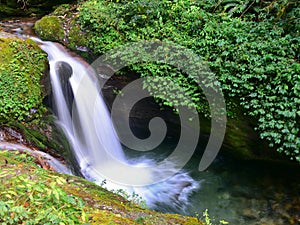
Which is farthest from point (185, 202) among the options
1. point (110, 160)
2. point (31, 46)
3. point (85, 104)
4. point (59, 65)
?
point (31, 46)

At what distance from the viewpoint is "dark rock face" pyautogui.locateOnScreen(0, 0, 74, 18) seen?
10109 mm

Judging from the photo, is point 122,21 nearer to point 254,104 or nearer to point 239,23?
point 239,23

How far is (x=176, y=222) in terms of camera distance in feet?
9.95

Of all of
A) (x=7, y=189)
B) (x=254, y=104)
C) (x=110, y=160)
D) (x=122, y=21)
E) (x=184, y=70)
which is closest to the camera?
(x=7, y=189)

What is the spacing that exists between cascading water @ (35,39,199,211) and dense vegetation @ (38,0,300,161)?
94 centimetres

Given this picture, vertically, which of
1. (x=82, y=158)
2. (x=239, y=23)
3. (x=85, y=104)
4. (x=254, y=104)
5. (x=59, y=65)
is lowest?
(x=82, y=158)

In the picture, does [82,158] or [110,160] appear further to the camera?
[110,160]

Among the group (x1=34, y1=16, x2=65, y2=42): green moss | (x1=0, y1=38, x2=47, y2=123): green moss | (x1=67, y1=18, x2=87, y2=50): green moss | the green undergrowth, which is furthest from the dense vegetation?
the green undergrowth

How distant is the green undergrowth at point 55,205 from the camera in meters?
2.11

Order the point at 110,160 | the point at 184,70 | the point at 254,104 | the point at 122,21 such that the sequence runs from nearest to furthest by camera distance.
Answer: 1. the point at 254,104
2. the point at 184,70
3. the point at 110,160
4. the point at 122,21

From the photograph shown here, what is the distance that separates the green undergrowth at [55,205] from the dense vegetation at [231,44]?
310 cm

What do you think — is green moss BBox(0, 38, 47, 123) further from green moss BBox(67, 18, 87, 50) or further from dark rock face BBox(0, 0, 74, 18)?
dark rock face BBox(0, 0, 74, 18)

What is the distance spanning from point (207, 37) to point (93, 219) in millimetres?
5051

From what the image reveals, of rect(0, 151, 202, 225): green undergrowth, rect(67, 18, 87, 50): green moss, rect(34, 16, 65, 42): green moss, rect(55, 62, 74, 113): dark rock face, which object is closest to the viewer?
rect(0, 151, 202, 225): green undergrowth
